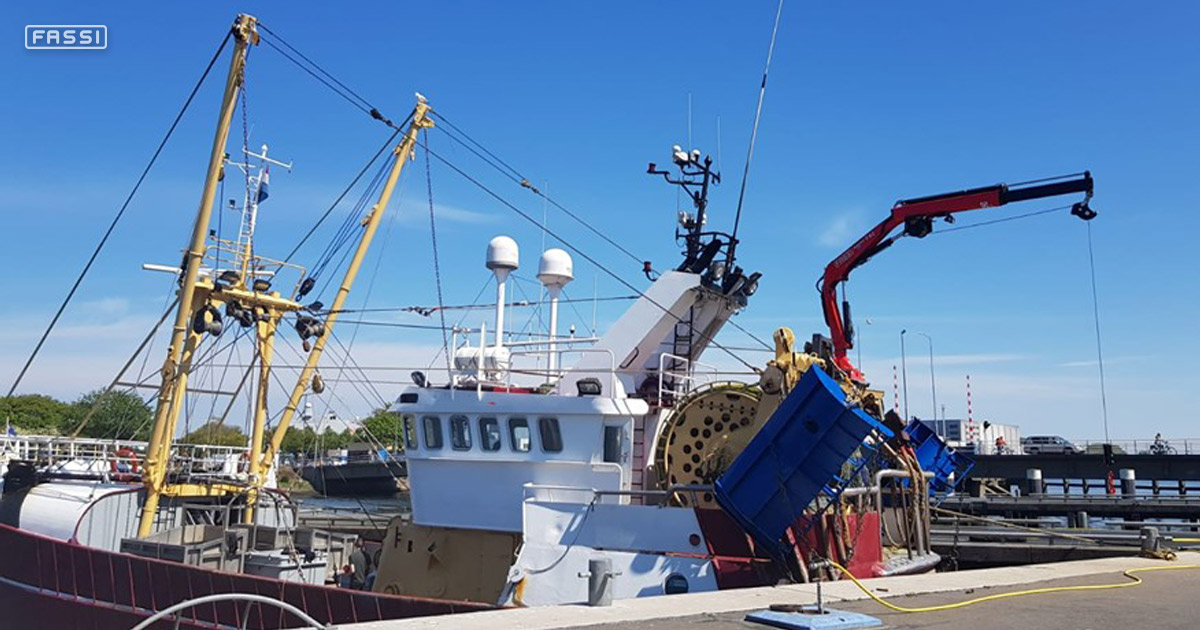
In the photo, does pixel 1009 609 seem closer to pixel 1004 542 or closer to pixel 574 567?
pixel 574 567

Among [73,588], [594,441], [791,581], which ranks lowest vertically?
[73,588]

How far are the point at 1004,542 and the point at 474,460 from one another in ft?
40.8

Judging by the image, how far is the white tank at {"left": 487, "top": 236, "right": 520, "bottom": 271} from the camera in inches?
691

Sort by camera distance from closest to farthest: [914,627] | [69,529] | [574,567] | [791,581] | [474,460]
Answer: [914,627], [791,581], [574,567], [474,460], [69,529]

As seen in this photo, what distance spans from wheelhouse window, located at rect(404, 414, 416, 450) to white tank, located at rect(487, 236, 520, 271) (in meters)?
3.30

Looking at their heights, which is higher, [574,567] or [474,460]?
[474,460]

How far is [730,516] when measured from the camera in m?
12.7

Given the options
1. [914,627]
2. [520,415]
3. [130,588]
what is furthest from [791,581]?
[130,588]

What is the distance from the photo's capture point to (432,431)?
1644 centimetres

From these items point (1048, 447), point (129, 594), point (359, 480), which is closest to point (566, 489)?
point (129, 594)

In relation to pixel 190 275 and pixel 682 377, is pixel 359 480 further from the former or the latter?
pixel 682 377

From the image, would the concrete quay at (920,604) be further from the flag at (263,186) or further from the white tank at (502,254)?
the flag at (263,186)

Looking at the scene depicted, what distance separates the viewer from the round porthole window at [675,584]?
12.7 metres

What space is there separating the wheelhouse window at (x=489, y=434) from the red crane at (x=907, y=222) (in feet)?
20.8
